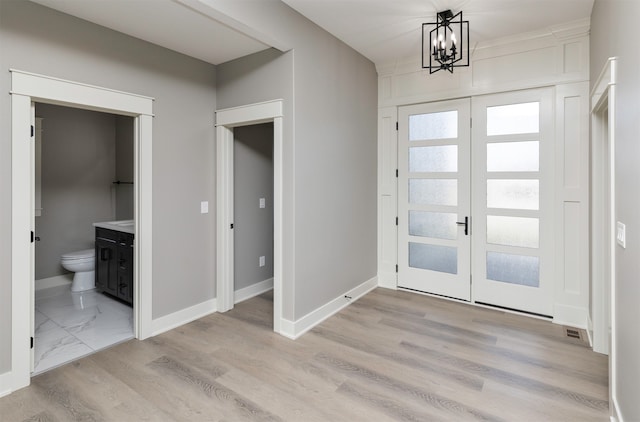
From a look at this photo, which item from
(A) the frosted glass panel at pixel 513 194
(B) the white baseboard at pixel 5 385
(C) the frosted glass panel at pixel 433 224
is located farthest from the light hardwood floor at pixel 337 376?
(A) the frosted glass panel at pixel 513 194

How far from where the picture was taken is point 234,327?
131 inches

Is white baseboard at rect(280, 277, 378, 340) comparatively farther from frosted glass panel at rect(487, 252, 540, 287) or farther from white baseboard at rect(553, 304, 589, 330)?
white baseboard at rect(553, 304, 589, 330)

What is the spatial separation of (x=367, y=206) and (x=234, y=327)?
2088 millimetres

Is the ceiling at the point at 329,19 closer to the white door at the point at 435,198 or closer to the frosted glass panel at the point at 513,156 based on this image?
the white door at the point at 435,198

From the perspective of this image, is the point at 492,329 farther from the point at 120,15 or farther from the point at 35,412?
the point at 120,15

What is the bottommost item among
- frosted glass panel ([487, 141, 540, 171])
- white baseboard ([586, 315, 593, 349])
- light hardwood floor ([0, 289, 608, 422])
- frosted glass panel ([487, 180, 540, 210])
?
light hardwood floor ([0, 289, 608, 422])

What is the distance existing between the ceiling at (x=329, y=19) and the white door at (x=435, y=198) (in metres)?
0.89

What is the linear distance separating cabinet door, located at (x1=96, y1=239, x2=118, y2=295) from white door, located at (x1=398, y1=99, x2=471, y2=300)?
342cm

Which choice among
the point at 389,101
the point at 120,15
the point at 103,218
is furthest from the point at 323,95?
the point at 103,218

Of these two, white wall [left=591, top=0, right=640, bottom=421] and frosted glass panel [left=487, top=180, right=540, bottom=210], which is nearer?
white wall [left=591, top=0, right=640, bottom=421]

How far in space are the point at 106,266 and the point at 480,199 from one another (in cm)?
437

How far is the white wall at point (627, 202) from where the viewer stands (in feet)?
5.05

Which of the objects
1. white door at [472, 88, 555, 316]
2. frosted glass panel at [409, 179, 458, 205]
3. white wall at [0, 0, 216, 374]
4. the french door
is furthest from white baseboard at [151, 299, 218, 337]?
white door at [472, 88, 555, 316]

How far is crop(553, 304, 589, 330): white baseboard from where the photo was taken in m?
3.29
